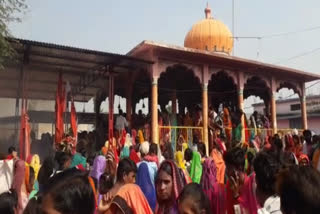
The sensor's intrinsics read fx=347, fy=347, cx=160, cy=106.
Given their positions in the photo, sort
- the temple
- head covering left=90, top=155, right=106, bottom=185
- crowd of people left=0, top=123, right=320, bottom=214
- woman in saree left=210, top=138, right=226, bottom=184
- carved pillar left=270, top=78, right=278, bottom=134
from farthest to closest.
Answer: carved pillar left=270, top=78, right=278, bottom=134 < the temple < woman in saree left=210, top=138, right=226, bottom=184 < head covering left=90, top=155, right=106, bottom=185 < crowd of people left=0, top=123, right=320, bottom=214

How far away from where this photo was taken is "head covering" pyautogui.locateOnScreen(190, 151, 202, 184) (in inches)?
242

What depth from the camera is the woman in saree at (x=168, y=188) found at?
2885 mm

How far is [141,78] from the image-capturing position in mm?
13203

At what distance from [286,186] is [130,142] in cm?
847

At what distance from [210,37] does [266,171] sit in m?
15.5

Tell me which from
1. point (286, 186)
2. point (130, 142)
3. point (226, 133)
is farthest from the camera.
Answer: point (226, 133)

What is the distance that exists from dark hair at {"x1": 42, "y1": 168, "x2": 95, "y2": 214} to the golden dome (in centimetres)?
1602

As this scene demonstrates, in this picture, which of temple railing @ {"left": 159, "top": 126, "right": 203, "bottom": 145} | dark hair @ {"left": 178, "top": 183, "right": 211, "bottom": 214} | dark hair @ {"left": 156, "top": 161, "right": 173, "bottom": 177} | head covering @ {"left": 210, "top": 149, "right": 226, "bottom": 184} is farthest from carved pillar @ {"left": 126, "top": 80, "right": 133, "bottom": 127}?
dark hair @ {"left": 178, "top": 183, "right": 211, "bottom": 214}

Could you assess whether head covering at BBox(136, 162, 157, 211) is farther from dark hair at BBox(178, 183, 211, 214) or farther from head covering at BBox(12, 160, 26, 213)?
dark hair at BBox(178, 183, 211, 214)

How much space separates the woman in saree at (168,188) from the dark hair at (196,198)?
1.24ft

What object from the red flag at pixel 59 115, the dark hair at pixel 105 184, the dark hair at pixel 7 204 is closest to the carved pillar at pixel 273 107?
the red flag at pixel 59 115

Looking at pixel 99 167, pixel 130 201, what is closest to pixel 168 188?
pixel 130 201

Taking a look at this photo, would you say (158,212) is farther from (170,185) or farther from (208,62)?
(208,62)

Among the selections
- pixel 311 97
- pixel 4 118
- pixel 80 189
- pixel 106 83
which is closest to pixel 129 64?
pixel 106 83
